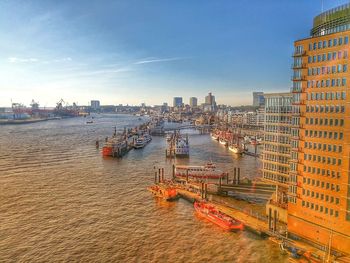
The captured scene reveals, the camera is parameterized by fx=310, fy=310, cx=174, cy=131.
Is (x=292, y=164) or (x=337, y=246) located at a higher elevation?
(x=292, y=164)

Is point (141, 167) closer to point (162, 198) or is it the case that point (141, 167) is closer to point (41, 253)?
point (162, 198)

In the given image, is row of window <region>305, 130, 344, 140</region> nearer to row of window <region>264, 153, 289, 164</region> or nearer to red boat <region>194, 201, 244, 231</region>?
row of window <region>264, 153, 289, 164</region>

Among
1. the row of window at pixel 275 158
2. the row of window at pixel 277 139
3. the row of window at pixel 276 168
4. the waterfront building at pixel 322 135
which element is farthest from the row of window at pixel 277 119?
the row of window at pixel 276 168

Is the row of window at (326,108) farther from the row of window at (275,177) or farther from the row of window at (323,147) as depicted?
the row of window at (275,177)

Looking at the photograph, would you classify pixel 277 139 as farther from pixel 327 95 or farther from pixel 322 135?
pixel 327 95

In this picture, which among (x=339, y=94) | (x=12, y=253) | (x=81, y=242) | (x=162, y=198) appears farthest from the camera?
(x=162, y=198)

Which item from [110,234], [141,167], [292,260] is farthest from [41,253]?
[141,167]
